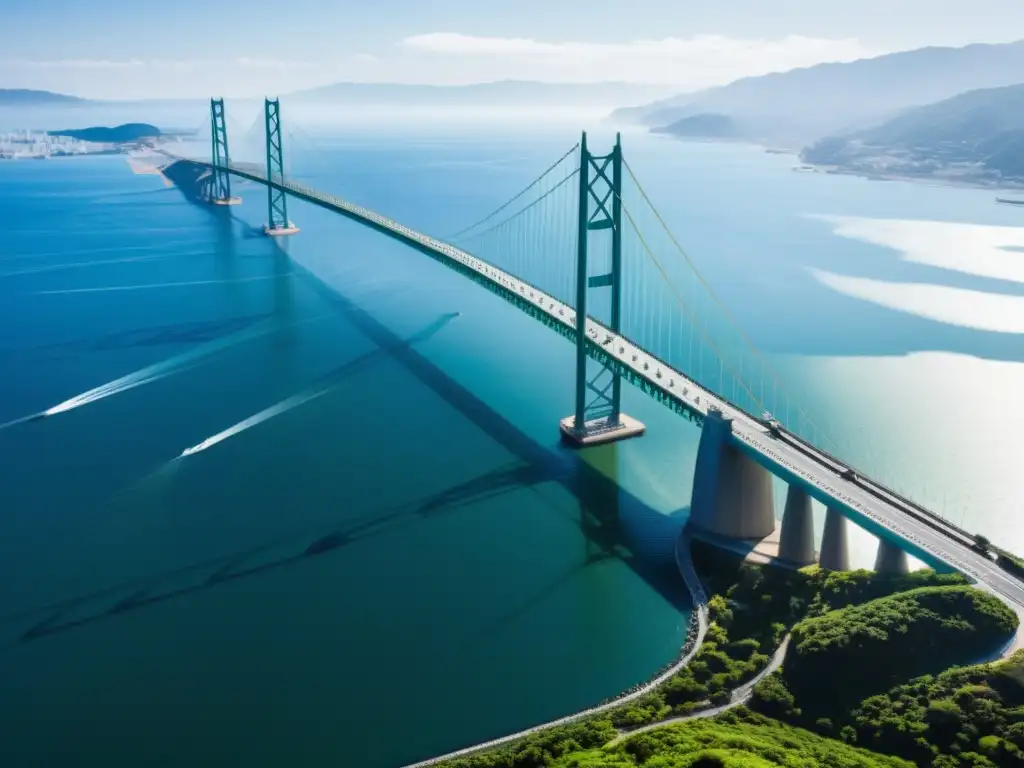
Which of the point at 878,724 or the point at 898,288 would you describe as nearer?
the point at 878,724

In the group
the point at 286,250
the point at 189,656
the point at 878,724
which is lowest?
the point at 189,656

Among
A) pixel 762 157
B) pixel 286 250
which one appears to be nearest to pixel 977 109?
pixel 762 157

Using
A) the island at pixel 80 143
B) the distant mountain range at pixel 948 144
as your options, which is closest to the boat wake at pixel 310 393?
the distant mountain range at pixel 948 144

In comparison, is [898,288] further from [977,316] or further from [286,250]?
[286,250]

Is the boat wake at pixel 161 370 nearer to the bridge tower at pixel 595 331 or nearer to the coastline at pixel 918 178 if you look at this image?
the bridge tower at pixel 595 331

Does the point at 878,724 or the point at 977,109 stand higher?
the point at 977,109

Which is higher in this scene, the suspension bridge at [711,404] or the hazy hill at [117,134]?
the hazy hill at [117,134]

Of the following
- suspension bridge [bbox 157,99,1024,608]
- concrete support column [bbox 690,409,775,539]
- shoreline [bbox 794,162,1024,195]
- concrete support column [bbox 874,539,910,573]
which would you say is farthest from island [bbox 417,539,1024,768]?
shoreline [bbox 794,162,1024,195]

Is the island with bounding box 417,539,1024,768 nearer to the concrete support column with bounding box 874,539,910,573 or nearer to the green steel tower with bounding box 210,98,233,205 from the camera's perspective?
the concrete support column with bounding box 874,539,910,573
